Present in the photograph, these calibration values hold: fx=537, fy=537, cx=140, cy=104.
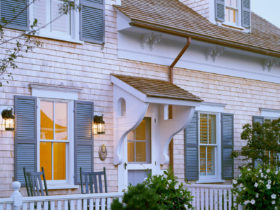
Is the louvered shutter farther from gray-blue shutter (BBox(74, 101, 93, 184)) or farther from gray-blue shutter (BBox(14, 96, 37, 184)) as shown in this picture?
gray-blue shutter (BBox(14, 96, 37, 184))

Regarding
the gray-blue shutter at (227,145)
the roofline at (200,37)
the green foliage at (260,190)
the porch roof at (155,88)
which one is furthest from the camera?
the gray-blue shutter at (227,145)

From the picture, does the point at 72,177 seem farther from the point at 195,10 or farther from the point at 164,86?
the point at 195,10

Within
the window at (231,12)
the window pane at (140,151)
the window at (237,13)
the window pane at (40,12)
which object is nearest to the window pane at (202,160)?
the window pane at (140,151)

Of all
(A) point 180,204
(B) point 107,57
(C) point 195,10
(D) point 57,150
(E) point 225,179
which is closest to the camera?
(A) point 180,204

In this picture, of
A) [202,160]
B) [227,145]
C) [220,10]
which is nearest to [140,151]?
[202,160]

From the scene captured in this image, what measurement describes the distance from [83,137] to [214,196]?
268 centimetres

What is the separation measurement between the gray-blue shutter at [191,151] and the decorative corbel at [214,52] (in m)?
1.52

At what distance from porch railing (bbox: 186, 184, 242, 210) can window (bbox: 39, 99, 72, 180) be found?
2.51m

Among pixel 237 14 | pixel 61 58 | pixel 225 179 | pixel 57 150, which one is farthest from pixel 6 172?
pixel 237 14

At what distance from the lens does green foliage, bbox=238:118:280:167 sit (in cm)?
1262

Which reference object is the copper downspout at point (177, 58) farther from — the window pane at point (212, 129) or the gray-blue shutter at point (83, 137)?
the gray-blue shutter at point (83, 137)

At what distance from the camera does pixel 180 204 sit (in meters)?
7.83

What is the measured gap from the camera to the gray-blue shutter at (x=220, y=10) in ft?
46.4

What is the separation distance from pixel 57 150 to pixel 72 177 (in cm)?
57
